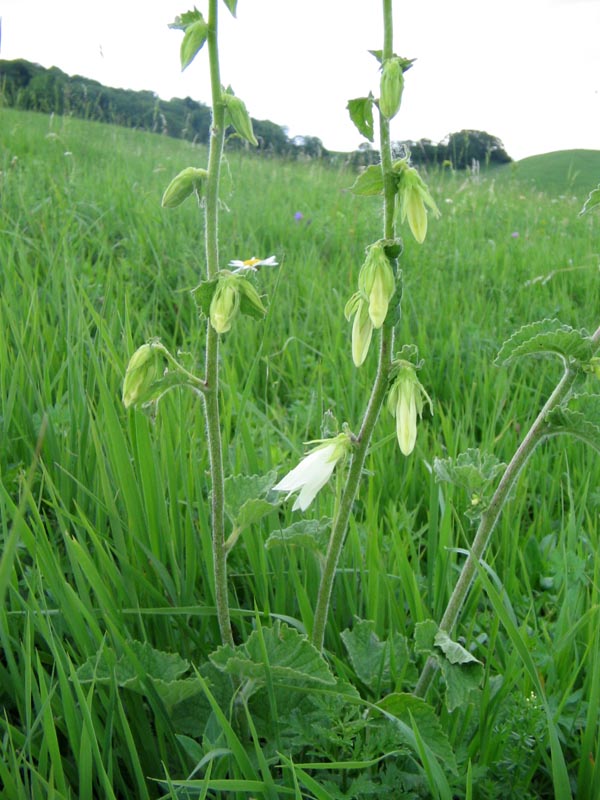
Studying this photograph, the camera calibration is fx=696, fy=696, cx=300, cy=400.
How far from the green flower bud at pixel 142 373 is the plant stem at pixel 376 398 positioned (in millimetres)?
336

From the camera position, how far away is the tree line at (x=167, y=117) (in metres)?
6.82

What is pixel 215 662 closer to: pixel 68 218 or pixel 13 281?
pixel 13 281

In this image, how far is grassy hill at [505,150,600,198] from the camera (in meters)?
6.69

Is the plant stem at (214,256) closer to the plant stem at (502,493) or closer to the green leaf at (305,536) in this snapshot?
the green leaf at (305,536)

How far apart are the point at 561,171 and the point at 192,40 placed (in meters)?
8.60

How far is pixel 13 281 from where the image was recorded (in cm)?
238

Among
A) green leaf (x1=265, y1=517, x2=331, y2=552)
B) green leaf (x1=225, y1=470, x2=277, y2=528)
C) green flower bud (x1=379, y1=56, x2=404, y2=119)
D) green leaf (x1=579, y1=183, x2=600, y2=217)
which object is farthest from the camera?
green leaf (x1=225, y1=470, x2=277, y2=528)

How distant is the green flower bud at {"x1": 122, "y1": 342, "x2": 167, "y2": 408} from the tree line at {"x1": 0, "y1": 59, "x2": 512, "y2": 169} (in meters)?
4.89

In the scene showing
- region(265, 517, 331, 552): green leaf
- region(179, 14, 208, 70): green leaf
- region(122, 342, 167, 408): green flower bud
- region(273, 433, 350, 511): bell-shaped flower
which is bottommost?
region(265, 517, 331, 552): green leaf

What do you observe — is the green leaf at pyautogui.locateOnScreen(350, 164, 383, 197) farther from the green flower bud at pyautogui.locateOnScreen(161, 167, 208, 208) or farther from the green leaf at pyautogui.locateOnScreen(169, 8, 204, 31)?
the green leaf at pyautogui.locateOnScreen(169, 8, 204, 31)

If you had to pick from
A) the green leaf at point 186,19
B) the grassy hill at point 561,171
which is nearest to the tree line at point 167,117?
the grassy hill at point 561,171

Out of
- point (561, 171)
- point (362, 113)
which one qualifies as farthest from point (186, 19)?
point (561, 171)

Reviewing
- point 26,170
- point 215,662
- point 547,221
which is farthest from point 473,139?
point 215,662

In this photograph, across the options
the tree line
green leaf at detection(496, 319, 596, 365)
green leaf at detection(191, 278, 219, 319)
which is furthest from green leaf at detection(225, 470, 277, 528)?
the tree line
